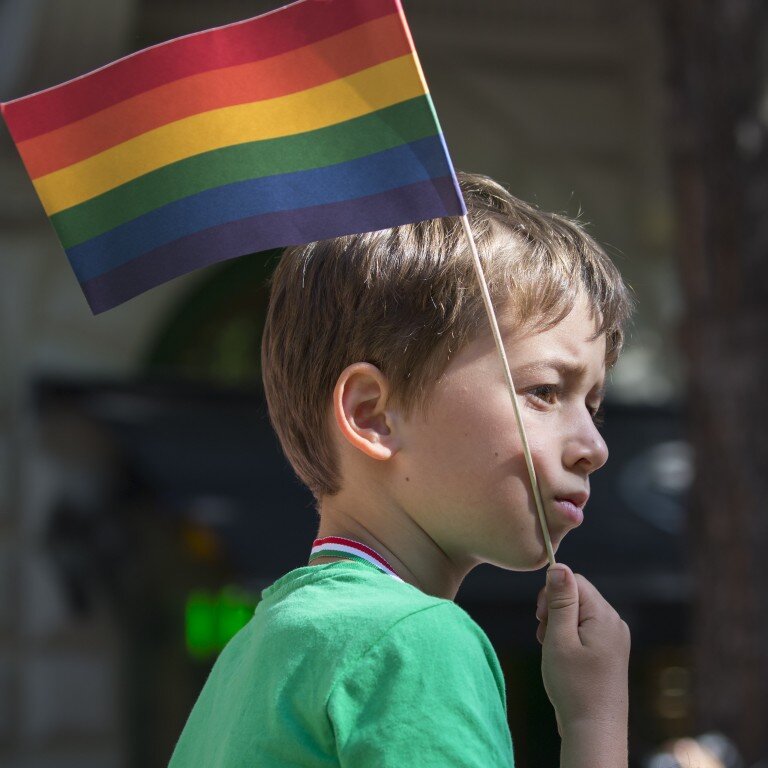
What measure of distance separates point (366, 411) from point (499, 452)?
0.53 feet

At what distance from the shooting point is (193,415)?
7148 millimetres

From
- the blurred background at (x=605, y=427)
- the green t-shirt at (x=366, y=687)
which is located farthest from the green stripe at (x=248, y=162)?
the blurred background at (x=605, y=427)

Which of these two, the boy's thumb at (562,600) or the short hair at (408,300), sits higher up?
the short hair at (408,300)

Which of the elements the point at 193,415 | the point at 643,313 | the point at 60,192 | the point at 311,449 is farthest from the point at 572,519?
the point at 643,313

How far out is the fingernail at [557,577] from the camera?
1422 mm

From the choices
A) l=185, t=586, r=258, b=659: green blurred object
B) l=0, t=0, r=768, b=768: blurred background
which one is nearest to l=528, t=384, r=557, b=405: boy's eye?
l=0, t=0, r=768, b=768: blurred background

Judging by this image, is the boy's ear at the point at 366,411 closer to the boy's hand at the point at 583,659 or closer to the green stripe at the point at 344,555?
the green stripe at the point at 344,555

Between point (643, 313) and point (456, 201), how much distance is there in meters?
6.77

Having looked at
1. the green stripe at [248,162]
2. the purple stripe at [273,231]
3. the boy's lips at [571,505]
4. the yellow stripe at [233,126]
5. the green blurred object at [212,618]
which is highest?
the yellow stripe at [233,126]

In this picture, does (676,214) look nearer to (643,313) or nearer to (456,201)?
(643,313)

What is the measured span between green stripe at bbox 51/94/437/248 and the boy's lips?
1.41 ft

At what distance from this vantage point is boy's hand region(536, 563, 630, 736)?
136cm

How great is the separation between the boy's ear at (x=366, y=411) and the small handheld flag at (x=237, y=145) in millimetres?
161

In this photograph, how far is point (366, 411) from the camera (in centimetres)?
153
